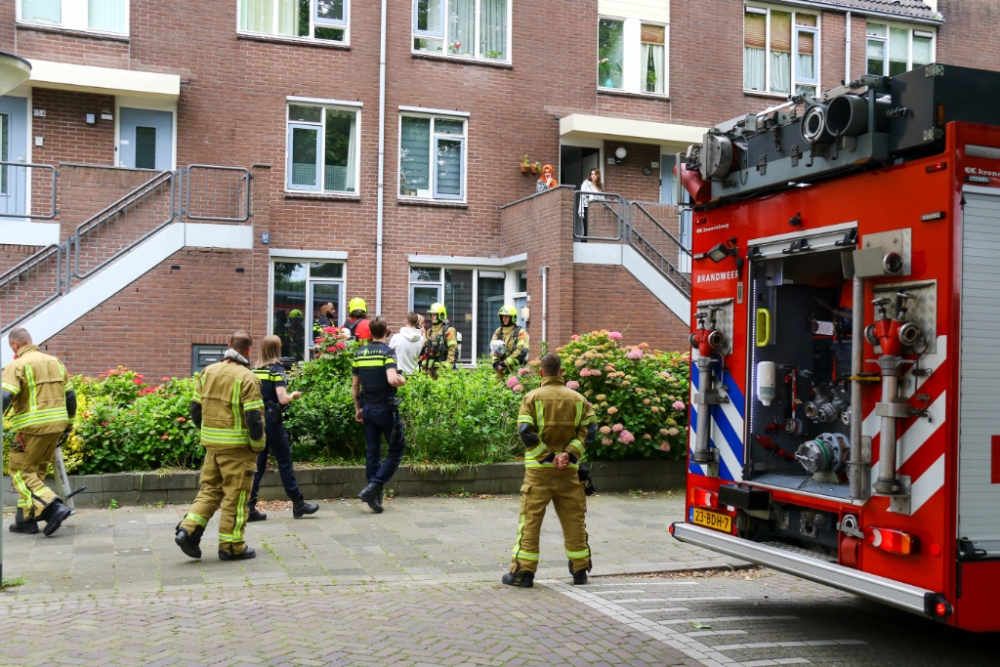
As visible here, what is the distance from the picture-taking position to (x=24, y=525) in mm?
8664

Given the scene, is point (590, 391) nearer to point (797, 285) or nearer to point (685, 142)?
point (797, 285)

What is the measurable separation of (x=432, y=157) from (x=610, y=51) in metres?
4.64

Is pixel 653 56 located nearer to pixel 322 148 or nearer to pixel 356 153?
pixel 356 153

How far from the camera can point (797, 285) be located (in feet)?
21.8

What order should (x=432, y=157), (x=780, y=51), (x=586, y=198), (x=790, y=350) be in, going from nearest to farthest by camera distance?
(x=790, y=350), (x=586, y=198), (x=432, y=157), (x=780, y=51)

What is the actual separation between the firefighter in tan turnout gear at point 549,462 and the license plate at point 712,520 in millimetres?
865

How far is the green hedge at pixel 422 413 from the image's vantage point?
33.0ft

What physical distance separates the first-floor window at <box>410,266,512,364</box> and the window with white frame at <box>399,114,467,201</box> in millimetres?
1535

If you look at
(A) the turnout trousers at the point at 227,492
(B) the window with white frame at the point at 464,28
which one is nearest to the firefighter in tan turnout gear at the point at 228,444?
(A) the turnout trousers at the point at 227,492

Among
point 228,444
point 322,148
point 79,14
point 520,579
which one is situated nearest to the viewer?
point 520,579

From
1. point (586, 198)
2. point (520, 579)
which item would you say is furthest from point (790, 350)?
point (586, 198)

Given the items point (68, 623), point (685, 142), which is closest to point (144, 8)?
point (685, 142)

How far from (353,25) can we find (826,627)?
15.4 m

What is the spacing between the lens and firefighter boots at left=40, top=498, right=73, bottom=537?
843 cm
